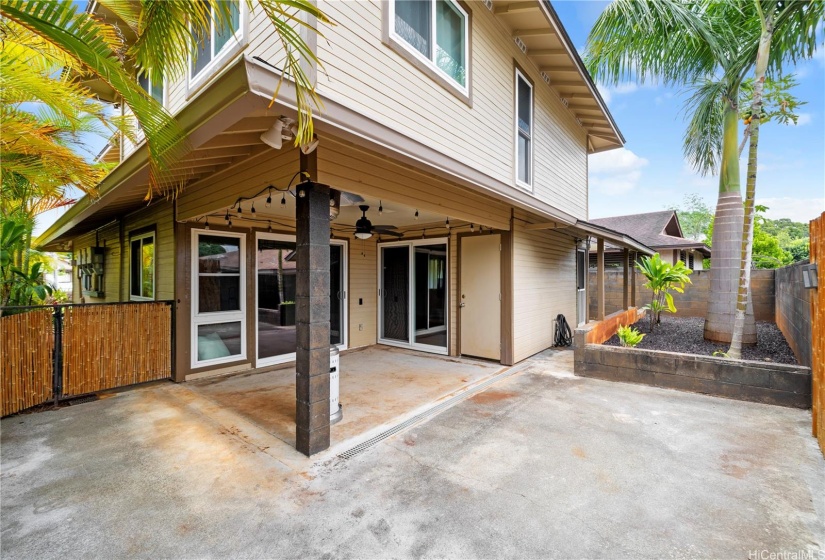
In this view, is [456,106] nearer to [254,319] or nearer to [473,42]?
[473,42]

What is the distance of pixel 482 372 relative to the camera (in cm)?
559

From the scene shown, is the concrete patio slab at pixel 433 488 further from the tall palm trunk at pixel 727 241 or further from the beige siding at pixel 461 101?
the beige siding at pixel 461 101

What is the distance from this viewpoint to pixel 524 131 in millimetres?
6109

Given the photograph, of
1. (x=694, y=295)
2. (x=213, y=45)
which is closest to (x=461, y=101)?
(x=213, y=45)

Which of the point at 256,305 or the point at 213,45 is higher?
the point at 213,45

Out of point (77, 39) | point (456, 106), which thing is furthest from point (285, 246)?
point (77, 39)

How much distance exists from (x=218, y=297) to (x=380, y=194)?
345 cm

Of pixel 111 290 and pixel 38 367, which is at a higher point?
pixel 111 290

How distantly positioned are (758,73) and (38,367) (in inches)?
383

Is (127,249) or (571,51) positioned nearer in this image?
(571,51)

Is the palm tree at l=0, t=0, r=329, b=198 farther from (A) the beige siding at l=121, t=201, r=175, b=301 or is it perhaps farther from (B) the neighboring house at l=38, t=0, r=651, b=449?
(A) the beige siding at l=121, t=201, r=175, b=301

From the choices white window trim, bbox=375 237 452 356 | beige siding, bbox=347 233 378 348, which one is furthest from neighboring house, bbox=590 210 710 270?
beige siding, bbox=347 233 378 348

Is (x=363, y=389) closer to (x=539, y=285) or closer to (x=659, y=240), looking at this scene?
(x=539, y=285)

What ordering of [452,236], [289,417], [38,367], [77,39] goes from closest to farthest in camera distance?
[77,39]
[289,417]
[38,367]
[452,236]
